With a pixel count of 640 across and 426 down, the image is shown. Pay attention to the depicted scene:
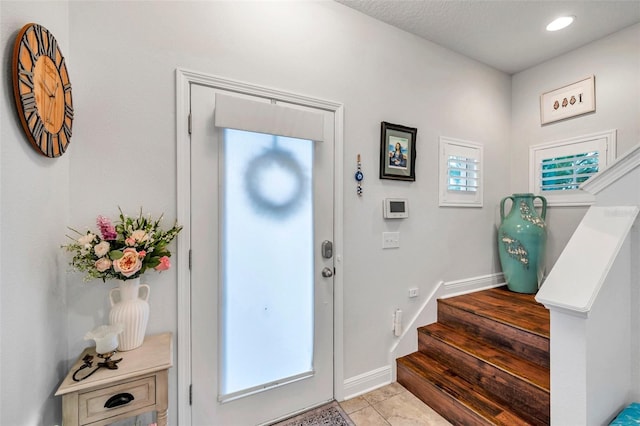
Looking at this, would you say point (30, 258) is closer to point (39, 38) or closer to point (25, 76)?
point (25, 76)

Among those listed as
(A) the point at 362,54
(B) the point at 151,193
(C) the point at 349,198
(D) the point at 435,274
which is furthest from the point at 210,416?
(A) the point at 362,54

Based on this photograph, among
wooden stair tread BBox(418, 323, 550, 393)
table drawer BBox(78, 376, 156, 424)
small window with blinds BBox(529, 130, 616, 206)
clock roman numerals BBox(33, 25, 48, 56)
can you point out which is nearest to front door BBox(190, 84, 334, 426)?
table drawer BBox(78, 376, 156, 424)

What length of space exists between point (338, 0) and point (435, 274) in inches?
92.3

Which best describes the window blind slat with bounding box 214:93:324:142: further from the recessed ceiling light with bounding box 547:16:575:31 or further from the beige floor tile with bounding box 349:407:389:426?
the recessed ceiling light with bounding box 547:16:575:31

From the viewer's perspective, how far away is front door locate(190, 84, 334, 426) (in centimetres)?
157

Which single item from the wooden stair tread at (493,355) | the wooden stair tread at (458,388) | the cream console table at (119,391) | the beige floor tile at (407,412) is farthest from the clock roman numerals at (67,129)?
the wooden stair tread at (493,355)

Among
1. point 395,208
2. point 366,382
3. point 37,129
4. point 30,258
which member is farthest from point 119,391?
point 395,208

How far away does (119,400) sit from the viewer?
3.76ft

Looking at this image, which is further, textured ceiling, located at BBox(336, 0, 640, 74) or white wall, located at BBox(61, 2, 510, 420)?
textured ceiling, located at BBox(336, 0, 640, 74)

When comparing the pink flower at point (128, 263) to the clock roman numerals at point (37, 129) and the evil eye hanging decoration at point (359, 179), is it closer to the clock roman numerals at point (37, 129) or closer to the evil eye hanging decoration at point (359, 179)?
the clock roman numerals at point (37, 129)

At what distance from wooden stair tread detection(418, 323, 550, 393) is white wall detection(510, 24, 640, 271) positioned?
4.56ft

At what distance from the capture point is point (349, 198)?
2.02 m

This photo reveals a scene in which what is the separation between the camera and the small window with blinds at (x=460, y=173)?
2520 millimetres

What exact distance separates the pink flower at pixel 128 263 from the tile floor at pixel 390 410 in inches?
64.0
